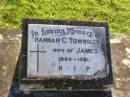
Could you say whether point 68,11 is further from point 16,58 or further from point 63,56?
point 63,56

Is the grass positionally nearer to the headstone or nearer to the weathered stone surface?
the weathered stone surface

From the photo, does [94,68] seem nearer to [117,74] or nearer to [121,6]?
[117,74]

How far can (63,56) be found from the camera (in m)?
4.39

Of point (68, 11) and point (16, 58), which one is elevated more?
point (68, 11)

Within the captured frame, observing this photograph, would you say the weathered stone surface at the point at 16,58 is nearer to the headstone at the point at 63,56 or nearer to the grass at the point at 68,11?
the headstone at the point at 63,56

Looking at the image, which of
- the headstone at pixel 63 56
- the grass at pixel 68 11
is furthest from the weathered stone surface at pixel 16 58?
the grass at pixel 68 11

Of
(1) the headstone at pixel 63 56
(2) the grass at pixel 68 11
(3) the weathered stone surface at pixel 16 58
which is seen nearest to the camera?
(1) the headstone at pixel 63 56

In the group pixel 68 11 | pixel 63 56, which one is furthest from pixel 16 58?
pixel 68 11

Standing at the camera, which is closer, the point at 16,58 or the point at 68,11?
the point at 16,58

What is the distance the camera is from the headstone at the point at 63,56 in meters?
4.25

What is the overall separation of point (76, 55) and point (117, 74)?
722 mm

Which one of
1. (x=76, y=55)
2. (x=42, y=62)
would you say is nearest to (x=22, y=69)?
(x=42, y=62)

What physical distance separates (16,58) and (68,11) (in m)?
2.30

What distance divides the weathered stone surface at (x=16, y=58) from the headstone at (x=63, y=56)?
0.34 metres
